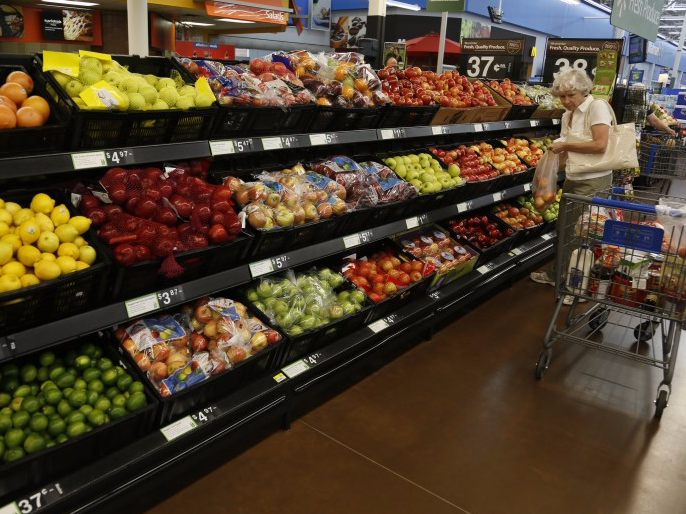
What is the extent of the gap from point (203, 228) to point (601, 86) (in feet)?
16.0

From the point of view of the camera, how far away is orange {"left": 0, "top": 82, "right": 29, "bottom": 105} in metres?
1.93

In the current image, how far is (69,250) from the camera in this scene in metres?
1.89

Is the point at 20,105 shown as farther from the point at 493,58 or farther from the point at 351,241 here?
the point at 493,58

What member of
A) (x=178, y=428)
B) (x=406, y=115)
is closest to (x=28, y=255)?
(x=178, y=428)

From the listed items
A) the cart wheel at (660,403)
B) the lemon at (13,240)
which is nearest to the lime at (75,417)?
the lemon at (13,240)

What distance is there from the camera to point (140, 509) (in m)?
2.13

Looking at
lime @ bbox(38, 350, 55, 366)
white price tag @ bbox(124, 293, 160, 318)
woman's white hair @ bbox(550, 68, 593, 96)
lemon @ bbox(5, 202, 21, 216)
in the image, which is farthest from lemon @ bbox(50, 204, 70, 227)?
woman's white hair @ bbox(550, 68, 593, 96)

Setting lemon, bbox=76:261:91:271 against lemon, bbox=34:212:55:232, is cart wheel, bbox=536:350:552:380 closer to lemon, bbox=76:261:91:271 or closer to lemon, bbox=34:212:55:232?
lemon, bbox=76:261:91:271

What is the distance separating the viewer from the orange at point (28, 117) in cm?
187

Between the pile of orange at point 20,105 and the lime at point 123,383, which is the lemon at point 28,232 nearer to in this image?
the pile of orange at point 20,105

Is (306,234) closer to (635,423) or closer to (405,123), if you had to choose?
(405,123)

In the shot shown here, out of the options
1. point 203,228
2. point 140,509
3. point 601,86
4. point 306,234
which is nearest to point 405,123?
point 306,234

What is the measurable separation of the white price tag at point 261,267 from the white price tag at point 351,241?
54cm

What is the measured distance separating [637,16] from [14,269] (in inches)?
225
